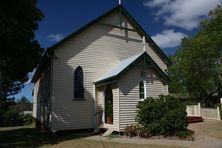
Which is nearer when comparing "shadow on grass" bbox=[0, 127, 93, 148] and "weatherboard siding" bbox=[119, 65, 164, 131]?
"shadow on grass" bbox=[0, 127, 93, 148]

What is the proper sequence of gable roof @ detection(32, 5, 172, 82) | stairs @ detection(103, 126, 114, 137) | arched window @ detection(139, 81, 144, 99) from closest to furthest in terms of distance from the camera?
stairs @ detection(103, 126, 114, 137)
arched window @ detection(139, 81, 144, 99)
gable roof @ detection(32, 5, 172, 82)

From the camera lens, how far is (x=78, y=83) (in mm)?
18938

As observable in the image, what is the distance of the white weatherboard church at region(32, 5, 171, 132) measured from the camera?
55.1 feet

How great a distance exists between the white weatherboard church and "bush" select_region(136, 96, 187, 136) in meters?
0.99

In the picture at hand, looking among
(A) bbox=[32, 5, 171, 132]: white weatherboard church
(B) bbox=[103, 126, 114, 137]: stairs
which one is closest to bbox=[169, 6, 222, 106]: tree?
(A) bbox=[32, 5, 171, 132]: white weatherboard church

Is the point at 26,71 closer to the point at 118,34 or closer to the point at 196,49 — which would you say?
the point at 118,34

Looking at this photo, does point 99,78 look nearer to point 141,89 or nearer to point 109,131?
point 141,89

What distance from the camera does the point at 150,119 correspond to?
1580cm

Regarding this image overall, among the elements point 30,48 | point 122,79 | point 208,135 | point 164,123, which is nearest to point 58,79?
point 30,48

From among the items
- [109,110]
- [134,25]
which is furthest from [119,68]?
[134,25]

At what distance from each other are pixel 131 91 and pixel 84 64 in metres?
4.47

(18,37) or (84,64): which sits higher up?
(18,37)

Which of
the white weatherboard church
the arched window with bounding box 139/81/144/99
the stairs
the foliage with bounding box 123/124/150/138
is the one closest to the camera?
the foliage with bounding box 123/124/150/138

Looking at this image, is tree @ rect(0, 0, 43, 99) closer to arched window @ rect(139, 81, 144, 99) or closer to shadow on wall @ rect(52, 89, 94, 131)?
shadow on wall @ rect(52, 89, 94, 131)
